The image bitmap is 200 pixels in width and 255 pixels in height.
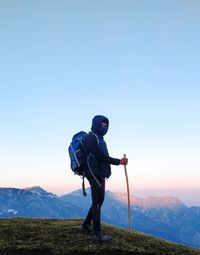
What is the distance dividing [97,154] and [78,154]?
67 cm

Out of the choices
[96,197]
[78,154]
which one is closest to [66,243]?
[96,197]

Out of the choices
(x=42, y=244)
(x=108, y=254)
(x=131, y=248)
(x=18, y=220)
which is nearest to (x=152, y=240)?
(x=131, y=248)

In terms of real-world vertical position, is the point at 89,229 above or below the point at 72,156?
below

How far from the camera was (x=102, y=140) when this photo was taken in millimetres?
14875

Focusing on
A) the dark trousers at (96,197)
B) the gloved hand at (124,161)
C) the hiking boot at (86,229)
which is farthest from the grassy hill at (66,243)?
the gloved hand at (124,161)

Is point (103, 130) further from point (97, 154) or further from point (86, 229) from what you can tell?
point (86, 229)

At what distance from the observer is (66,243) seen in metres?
14.2

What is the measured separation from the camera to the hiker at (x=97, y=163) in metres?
14.4

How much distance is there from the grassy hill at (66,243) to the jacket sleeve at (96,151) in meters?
2.86

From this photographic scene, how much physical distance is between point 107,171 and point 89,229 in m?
2.62

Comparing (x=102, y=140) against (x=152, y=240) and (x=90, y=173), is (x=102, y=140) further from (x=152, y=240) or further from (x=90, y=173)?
(x=152, y=240)

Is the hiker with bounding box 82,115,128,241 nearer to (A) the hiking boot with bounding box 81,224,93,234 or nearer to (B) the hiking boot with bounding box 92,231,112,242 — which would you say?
(B) the hiking boot with bounding box 92,231,112,242

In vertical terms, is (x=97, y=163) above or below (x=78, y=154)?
below

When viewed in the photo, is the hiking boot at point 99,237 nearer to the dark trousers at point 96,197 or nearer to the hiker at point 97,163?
the hiker at point 97,163
